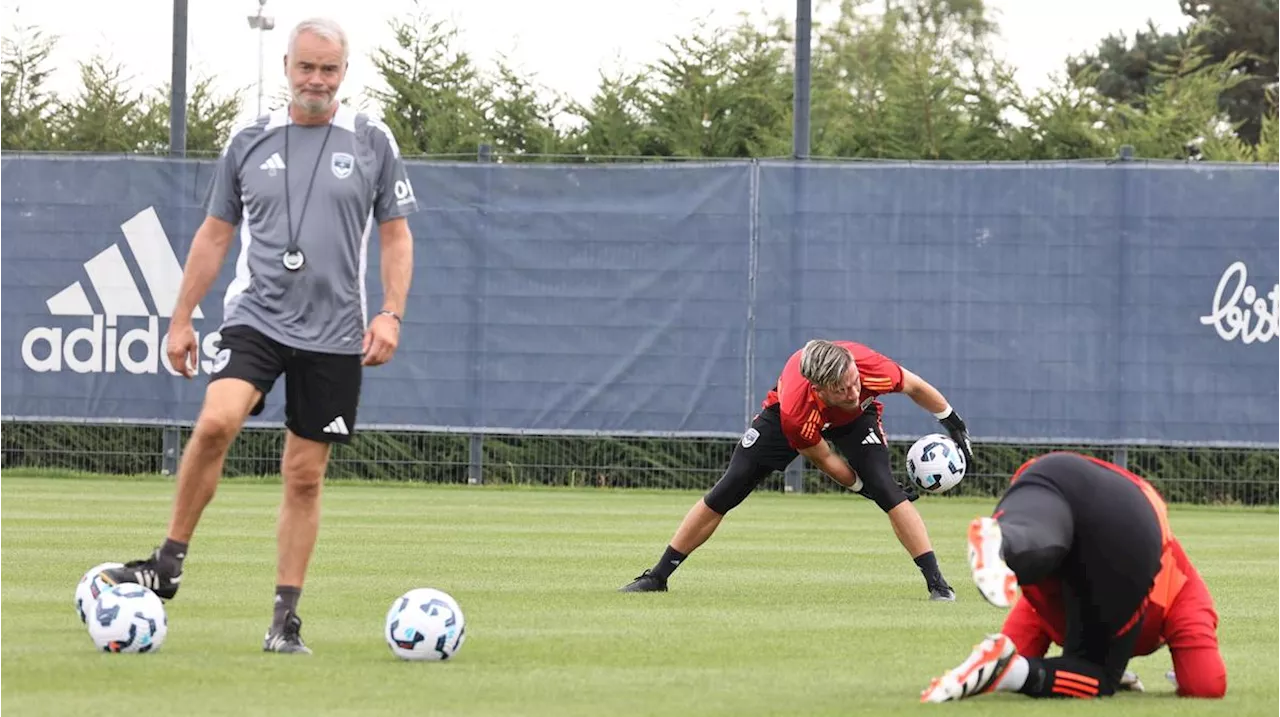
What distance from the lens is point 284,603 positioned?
8.09 meters

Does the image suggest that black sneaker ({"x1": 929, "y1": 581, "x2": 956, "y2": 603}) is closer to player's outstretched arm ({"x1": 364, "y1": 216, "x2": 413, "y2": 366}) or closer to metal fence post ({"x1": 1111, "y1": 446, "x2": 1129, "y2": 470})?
player's outstretched arm ({"x1": 364, "y1": 216, "x2": 413, "y2": 366})

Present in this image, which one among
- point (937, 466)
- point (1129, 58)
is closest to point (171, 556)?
point (937, 466)

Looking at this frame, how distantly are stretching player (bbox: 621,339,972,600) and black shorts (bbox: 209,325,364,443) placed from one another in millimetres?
3384

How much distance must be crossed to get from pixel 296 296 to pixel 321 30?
38.4 inches

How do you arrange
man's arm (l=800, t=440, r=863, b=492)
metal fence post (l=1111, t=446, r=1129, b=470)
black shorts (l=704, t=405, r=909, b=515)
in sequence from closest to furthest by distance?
1. black shorts (l=704, t=405, r=909, b=515)
2. man's arm (l=800, t=440, r=863, b=492)
3. metal fence post (l=1111, t=446, r=1129, b=470)

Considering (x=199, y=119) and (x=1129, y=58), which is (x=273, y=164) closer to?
(x=199, y=119)

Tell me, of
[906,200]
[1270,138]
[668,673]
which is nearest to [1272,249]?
[906,200]

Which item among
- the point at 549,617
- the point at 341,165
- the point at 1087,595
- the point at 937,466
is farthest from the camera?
the point at 937,466

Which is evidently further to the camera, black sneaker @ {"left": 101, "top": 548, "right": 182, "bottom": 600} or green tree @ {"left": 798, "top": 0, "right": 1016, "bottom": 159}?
green tree @ {"left": 798, "top": 0, "right": 1016, "bottom": 159}

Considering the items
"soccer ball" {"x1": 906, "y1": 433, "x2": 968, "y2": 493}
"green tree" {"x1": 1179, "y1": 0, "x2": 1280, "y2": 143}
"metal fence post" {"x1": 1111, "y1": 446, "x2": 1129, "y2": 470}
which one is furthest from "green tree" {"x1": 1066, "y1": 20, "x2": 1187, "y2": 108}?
"soccer ball" {"x1": 906, "y1": 433, "x2": 968, "y2": 493}

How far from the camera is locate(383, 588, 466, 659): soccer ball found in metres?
7.88

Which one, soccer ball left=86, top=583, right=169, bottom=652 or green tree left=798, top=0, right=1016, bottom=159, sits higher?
green tree left=798, top=0, right=1016, bottom=159

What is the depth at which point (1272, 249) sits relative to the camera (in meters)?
20.0

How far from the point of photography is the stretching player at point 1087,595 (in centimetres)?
680
